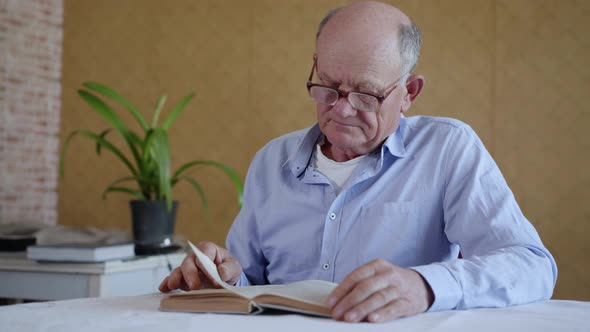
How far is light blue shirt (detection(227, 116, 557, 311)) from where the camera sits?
54.1 inches

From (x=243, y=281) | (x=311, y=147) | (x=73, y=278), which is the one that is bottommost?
(x=73, y=278)

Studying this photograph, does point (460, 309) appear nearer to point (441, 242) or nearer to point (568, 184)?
point (441, 242)

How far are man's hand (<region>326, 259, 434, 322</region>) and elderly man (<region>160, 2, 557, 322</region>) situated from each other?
298 millimetres

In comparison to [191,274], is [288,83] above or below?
Result: above

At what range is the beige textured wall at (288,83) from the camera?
3170 millimetres

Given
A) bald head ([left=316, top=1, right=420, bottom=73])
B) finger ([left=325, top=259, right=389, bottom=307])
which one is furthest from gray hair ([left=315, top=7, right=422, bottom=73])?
finger ([left=325, top=259, right=389, bottom=307])

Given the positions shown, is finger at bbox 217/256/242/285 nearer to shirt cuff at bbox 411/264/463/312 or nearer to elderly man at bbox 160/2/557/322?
elderly man at bbox 160/2/557/322

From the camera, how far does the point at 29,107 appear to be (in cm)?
401

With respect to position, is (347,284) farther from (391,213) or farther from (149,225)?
(149,225)

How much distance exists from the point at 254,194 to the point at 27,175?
2691 millimetres

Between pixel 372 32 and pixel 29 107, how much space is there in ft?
9.92

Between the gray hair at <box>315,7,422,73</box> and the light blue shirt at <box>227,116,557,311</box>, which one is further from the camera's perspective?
the gray hair at <box>315,7,422,73</box>

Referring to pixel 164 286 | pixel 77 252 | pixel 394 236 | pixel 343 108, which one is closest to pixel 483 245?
pixel 394 236

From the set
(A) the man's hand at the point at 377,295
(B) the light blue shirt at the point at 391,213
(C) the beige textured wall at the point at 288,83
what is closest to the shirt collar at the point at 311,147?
(B) the light blue shirt at the point at 391,213
